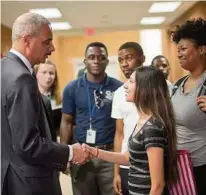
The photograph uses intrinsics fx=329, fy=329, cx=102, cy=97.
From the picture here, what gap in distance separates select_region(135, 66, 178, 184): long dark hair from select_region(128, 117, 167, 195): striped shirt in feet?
0.14

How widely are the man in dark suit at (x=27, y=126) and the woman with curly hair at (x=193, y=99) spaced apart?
0.62 metres

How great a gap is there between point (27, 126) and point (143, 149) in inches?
20.5

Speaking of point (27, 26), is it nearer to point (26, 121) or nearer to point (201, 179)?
point (26, 121)

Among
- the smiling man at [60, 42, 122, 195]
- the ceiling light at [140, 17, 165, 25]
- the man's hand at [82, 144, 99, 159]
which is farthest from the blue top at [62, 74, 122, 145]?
Answer: the ceiling light at [140, 17, 165, 25]

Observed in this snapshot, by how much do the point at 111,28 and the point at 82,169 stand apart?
6955 mm

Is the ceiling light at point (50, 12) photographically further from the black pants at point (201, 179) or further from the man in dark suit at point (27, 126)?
the black pants at point (201, 179)

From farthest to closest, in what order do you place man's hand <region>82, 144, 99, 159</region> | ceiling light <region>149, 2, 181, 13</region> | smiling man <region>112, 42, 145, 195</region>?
ceiling light <region>149, 2, 181, 13</region> < smiling man <region>112, 42, 145, 195</region> < man's hand <region>82, 144, 99, 159</region>

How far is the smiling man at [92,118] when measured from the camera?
2.46 m

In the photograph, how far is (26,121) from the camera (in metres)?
1.40

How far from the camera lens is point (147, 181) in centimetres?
150

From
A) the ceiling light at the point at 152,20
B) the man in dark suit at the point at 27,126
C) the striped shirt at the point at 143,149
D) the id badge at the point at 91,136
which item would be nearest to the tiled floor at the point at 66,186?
the id badge at the point at 91,136

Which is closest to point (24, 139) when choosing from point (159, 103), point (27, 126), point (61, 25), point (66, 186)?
point (27, 126)

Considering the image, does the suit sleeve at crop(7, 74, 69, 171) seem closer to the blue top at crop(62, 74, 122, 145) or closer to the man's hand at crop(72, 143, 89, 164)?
the man's hand at crop(72, 143, 89, 164)

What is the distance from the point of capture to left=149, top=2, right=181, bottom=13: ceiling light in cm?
660
